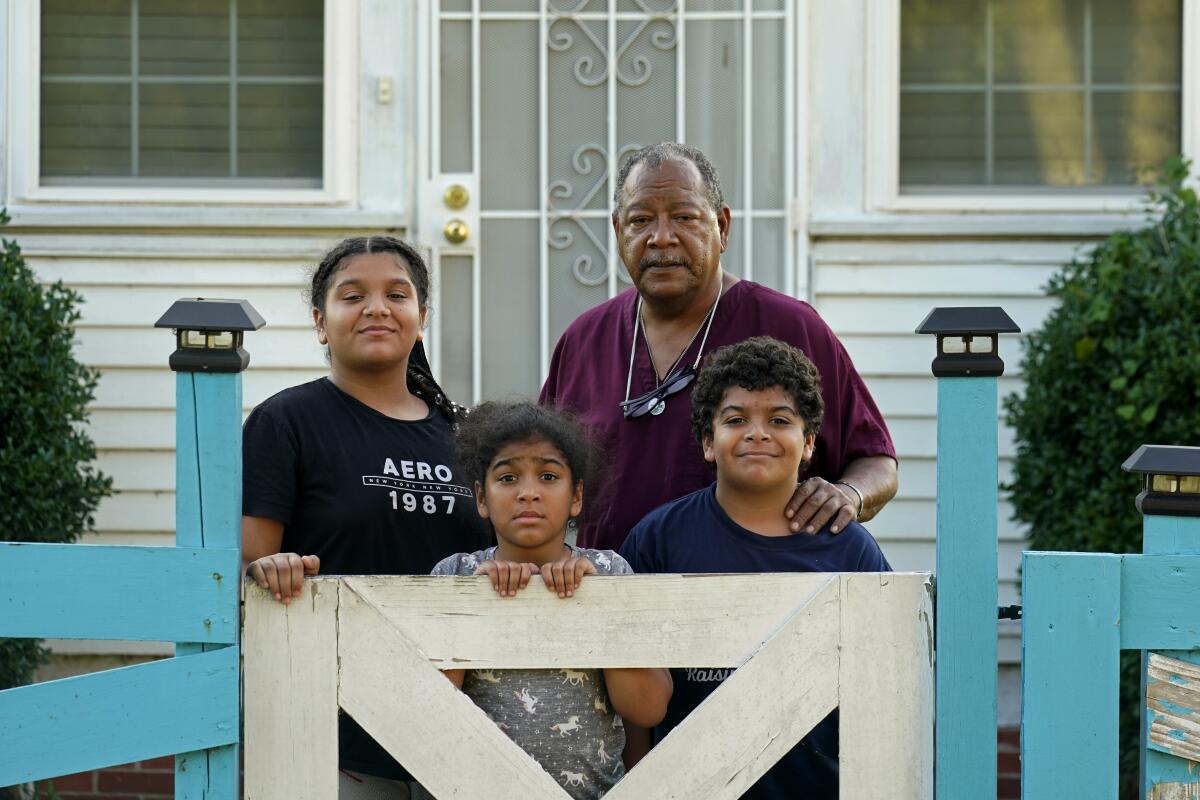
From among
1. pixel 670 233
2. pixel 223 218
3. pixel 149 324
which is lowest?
pixel 149 324

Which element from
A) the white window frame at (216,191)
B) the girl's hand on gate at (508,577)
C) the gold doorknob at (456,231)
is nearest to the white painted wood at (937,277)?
the gold doorknob at (456,231)

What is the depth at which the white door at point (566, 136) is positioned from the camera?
18.2 feet

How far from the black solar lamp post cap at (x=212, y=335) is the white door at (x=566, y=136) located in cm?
313

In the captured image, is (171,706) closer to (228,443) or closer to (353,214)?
(228,443)

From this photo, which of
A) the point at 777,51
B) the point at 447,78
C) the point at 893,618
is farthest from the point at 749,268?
the point at 893,618

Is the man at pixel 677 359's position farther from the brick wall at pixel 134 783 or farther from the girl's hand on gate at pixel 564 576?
the brick wall at pixel 134 783

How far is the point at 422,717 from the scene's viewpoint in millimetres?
2449

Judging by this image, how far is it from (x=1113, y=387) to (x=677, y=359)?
6.61ft

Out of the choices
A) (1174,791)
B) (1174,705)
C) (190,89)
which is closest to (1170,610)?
(1174,705)

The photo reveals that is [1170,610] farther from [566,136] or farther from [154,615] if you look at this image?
[566,136]

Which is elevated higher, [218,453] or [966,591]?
[218,453]

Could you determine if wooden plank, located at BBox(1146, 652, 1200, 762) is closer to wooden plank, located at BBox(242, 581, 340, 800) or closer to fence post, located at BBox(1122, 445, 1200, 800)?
fence post, located at BBox(1122, 445, 1200, 800)

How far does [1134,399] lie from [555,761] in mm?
2781

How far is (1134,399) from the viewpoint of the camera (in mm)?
4699
